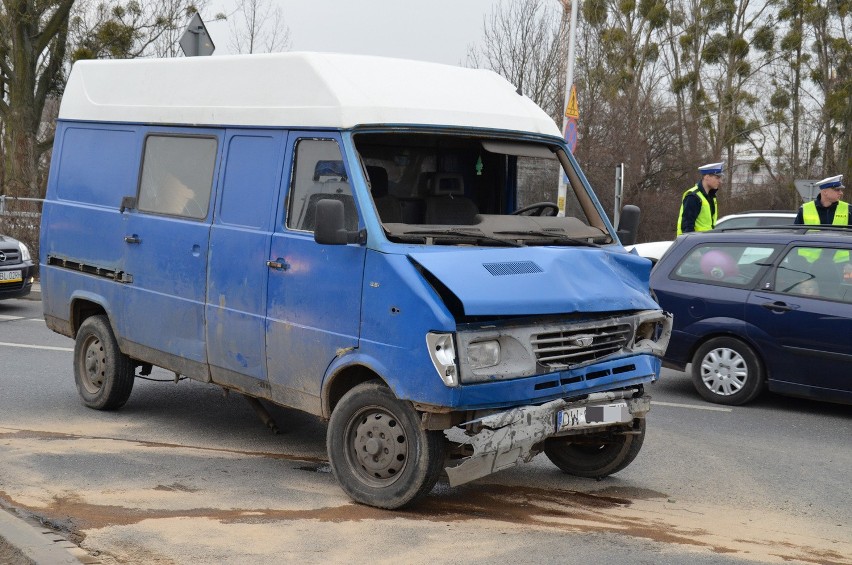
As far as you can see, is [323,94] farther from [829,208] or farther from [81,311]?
[829,208]

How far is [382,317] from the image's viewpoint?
598 centimetres

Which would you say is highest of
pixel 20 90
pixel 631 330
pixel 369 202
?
pixel 20 90

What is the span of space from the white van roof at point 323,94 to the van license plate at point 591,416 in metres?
1.87

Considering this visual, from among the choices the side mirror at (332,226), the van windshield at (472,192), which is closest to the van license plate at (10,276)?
the van windshield at (472,192)

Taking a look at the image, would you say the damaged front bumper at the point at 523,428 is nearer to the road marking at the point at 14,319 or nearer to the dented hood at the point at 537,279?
the dented hood at the point at 537,279

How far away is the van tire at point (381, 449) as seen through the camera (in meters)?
5.91

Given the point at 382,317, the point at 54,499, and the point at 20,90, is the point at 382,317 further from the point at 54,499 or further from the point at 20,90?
the point at 20,90

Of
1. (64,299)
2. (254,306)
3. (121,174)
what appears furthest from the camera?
(64,299)

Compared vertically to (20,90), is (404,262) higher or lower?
lower

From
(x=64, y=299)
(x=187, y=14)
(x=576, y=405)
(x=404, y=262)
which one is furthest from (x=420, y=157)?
(x=187, y=14)

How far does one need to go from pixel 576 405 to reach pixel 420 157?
6.64ft

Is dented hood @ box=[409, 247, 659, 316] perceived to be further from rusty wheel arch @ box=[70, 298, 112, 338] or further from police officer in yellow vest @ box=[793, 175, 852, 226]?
police officer in yellow vest @ box=[793, 175, 852, 226]

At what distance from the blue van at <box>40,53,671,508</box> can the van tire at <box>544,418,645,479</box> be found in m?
0.01

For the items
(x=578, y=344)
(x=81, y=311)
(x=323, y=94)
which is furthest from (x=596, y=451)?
(x=81, y=311)
